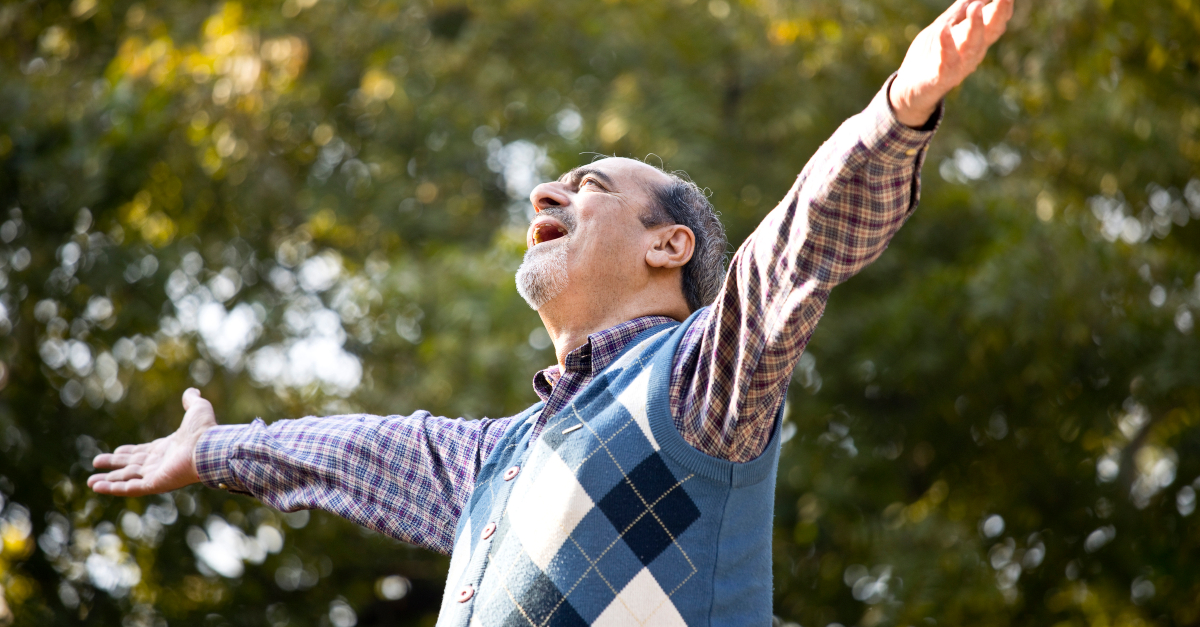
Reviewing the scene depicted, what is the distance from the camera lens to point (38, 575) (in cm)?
667

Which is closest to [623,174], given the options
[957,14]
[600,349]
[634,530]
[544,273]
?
[544,273]

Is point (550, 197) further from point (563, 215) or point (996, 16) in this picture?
point (996, 16)

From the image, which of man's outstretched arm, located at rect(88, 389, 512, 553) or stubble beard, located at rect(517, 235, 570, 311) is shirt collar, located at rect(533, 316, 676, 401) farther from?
man's outstretched arm, located at rect(88, 389, 512, 553)

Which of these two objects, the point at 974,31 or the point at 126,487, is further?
the point at 126,487

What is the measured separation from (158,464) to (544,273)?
1016 millimetres

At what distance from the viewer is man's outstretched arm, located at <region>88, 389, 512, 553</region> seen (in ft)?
7.64

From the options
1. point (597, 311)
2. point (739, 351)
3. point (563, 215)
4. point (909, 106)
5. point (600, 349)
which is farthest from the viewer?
point (563, 215)

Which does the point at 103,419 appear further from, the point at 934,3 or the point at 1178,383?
the point at 1178,383

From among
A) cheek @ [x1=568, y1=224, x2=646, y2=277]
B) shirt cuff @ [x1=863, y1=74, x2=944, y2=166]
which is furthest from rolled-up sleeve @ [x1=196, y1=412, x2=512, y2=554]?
shirt cuff @ [x1=863, y1=74, x2=944, y2=166]

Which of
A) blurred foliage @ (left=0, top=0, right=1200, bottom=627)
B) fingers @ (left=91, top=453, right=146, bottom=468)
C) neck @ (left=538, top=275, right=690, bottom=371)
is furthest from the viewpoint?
blurred foliage @ (left=0, top=0, right=1200, bottom=627)

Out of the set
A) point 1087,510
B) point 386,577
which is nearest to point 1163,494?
point 1087,510

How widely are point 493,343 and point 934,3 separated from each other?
3.10 meters

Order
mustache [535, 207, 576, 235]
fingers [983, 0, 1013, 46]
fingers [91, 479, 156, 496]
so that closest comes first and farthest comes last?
fingers [983, 0, 1013, 46]
mustache [535, 207, 576, 235]
fingers [91, 479, 156, 496]

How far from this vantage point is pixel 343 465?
7.95 ft
